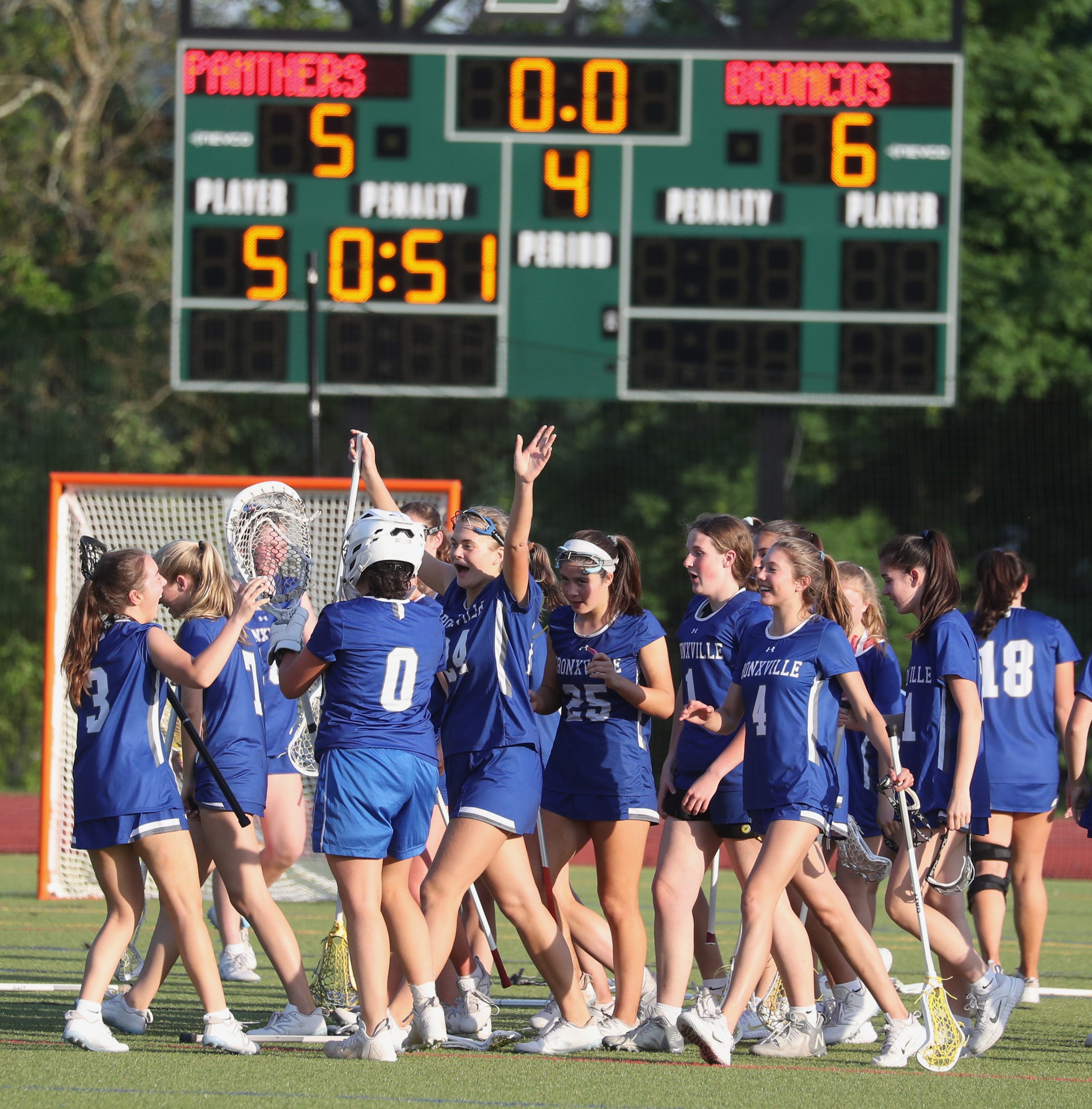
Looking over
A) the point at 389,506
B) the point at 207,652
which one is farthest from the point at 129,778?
the point at 389,506

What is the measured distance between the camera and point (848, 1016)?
6406 millimetres

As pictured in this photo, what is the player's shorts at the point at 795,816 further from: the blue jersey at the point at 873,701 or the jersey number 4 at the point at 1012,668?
the jersey number 4 at the point at 1012,668

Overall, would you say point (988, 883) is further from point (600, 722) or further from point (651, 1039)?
point (600, 722)

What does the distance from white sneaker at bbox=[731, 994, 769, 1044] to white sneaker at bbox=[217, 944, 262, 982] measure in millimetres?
2315

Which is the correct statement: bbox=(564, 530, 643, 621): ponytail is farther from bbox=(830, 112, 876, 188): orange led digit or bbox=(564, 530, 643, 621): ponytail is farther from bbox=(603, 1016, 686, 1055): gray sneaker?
bbox=(830, 112, 876, 188): orange led digit

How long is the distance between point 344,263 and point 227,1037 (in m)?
8.94

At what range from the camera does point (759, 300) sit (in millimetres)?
13922

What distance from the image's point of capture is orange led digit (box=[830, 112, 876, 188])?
1380 centimetres

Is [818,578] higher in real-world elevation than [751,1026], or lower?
higher

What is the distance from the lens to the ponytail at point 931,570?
630cm

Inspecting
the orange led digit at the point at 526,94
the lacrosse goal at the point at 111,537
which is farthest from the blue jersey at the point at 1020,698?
the orange led digit at the point at 526,94

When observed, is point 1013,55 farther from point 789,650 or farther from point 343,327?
point 789,650

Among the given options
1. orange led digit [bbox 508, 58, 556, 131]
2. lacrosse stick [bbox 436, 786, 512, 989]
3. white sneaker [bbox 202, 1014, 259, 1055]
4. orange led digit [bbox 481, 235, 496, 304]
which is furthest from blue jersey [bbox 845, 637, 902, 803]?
orange led digit [bbox 508, 58, 556, 131]

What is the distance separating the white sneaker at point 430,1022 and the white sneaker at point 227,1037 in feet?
1.75
